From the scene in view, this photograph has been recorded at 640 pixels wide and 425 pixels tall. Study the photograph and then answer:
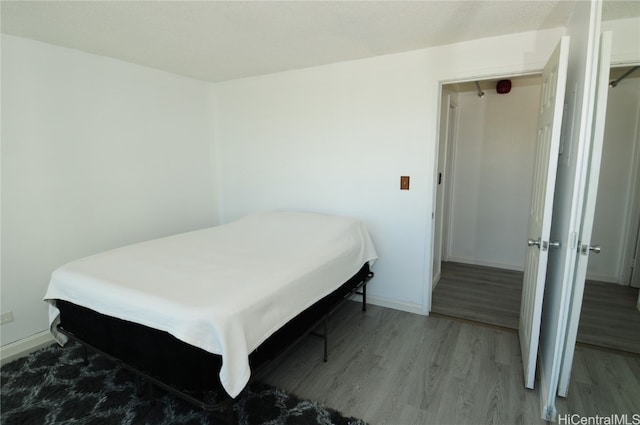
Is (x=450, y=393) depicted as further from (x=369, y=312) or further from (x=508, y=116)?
(x=508, y=116)

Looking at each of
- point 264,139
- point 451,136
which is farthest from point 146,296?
point 451,136

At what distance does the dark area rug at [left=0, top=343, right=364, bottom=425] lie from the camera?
178cm

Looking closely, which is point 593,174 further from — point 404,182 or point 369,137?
point 369,137

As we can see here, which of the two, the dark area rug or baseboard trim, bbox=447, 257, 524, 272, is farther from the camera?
baseboard trim, bbox=447, 257, 524, 272

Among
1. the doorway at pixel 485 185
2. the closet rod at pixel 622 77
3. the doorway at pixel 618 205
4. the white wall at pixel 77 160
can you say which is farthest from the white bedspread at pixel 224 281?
the closet rod at pixel 622 77

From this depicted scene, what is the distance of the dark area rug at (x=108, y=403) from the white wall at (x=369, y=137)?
155 cm

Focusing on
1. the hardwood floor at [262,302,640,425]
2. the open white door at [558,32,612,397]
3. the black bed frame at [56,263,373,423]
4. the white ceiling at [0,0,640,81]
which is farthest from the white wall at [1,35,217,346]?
the open white door at [558,32,612,397]

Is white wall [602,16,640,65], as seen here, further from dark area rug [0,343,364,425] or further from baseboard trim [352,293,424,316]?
dark area rug [0,343,364,425]

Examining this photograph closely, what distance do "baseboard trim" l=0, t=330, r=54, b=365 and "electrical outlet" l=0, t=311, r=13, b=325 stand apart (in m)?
0.17

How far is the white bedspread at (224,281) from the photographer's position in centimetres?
147

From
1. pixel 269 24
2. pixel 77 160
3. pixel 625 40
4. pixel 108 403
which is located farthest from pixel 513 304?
pixel 77 160

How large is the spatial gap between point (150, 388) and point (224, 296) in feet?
2.58

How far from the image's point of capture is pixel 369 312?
304cm

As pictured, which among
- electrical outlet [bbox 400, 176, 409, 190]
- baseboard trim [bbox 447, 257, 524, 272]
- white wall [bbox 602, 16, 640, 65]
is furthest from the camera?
baseboard trim [bbox 447, 257, 524, 272]
